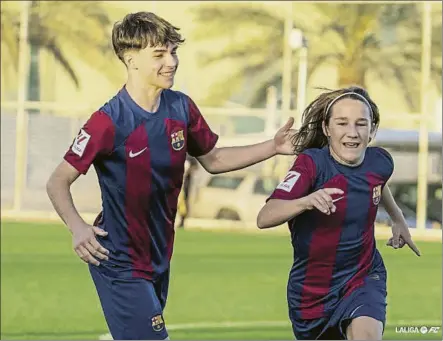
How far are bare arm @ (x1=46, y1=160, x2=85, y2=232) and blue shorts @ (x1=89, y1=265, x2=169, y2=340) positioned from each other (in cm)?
35

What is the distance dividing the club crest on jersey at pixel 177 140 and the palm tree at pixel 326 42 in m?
21.5

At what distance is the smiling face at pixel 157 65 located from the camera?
20.5 ft

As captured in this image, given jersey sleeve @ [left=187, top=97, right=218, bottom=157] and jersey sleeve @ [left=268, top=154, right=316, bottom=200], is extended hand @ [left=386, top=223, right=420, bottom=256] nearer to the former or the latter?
jersey sleeve @ [left=268, top=154, right=316, bottom=200]

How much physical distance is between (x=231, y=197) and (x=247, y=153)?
71.7ft

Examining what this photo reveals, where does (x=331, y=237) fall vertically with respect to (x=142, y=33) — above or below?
below

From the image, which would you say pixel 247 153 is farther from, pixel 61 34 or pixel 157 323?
pixel 61 34

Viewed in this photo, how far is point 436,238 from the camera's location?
2622 cm

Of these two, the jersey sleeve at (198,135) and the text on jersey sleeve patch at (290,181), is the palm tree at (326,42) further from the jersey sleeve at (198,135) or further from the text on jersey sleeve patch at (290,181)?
the text on jersey sleeve patch at (290,181)

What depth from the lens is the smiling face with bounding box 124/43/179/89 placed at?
6.25 m

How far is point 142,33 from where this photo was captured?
6.30 m

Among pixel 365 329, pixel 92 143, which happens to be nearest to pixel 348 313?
pixel 365 329

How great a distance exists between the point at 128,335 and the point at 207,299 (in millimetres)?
7985

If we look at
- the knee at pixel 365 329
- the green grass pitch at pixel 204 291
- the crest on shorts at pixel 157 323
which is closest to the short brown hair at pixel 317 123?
the knee at pixel 365 329

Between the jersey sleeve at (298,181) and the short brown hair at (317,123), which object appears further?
the short brown hair at (317,123)
